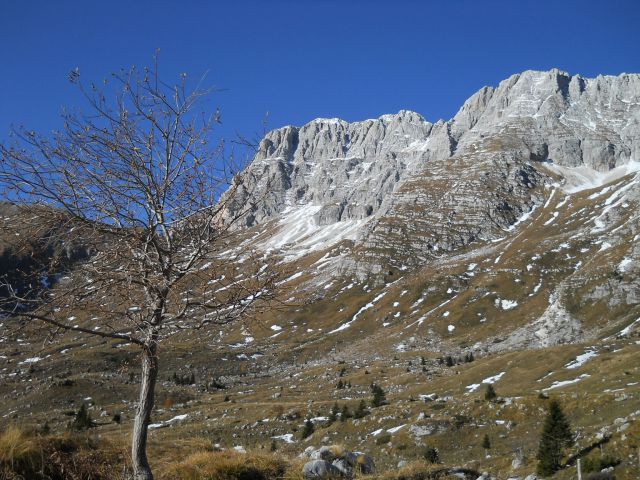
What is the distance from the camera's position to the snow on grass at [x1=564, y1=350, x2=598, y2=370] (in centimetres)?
6606

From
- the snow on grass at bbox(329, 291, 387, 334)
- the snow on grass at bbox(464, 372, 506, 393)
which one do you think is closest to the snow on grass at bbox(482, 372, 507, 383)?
the snow on grass at bbox(464, 372, 506, 393)

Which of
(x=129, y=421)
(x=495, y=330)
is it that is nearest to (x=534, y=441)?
(x=129, y=421)

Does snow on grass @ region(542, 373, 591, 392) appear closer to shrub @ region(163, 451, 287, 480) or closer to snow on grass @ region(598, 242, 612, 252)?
shrub @ region(163, 451, 287, 480)

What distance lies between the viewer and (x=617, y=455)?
19.8m

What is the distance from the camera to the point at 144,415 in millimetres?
10250

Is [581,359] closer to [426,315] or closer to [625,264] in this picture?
[625,264]

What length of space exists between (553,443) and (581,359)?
53.7 m

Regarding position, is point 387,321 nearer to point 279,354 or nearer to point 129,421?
point 279,354

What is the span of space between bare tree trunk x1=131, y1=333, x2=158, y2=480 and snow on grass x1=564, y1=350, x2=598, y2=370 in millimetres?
67097

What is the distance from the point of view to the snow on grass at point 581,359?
66.1 meters

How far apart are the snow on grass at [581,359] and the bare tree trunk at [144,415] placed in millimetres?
67097

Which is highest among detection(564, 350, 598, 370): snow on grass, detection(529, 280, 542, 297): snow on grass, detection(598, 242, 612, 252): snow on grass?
detection(598, 242, 612, 252): snow on grass

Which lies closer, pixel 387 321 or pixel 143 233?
pixel 143 233

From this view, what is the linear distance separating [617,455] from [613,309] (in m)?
104
